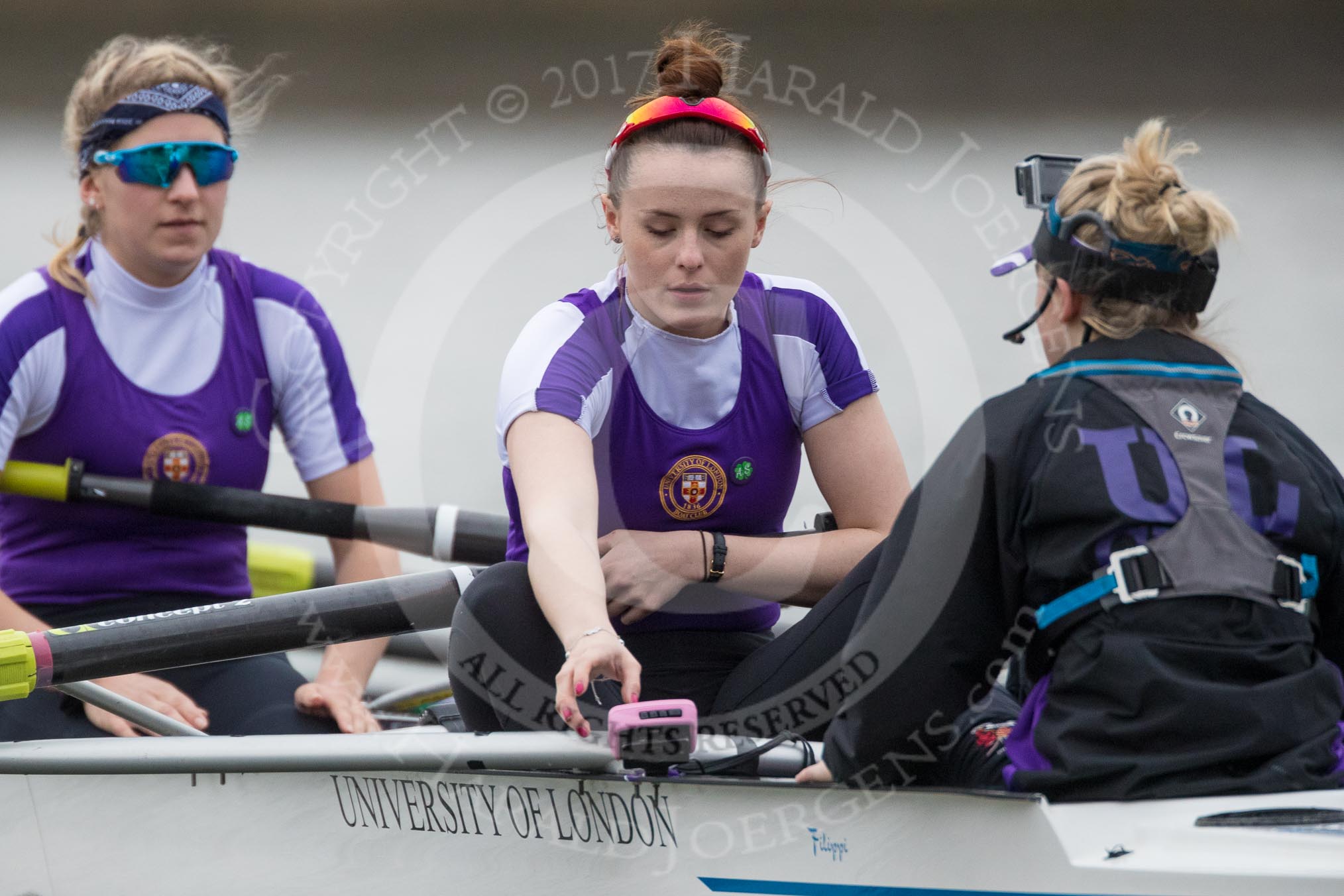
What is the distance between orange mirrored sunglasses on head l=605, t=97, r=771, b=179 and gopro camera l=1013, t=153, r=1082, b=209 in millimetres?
336

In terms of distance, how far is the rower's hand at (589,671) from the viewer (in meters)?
1.32

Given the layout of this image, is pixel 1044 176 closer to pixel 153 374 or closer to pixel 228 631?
pixel 228 631

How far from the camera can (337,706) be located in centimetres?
204

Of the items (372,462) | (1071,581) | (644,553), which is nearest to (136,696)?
(372,462)

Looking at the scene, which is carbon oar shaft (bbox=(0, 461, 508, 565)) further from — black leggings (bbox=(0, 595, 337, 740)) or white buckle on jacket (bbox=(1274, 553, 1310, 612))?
white buckle on jacket (bbox=(1274, 553, 1310, 612))

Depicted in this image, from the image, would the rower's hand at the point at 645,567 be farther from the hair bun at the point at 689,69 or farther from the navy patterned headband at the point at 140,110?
the navy patterned headband at the point at 140,110

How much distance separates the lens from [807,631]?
1.57m

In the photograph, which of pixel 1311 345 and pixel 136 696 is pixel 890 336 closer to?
pixel 1311 345

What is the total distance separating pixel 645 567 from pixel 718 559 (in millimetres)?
95

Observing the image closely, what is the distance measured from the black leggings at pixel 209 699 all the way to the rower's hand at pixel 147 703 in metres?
0.02

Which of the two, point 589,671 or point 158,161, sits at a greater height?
point 158,161

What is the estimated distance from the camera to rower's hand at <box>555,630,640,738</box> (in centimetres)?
132

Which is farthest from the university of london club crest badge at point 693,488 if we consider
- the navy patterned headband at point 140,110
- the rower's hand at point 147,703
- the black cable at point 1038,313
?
the navy patterned headband at point 140,110

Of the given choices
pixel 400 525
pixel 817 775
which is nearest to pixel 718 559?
pixel 817 775
